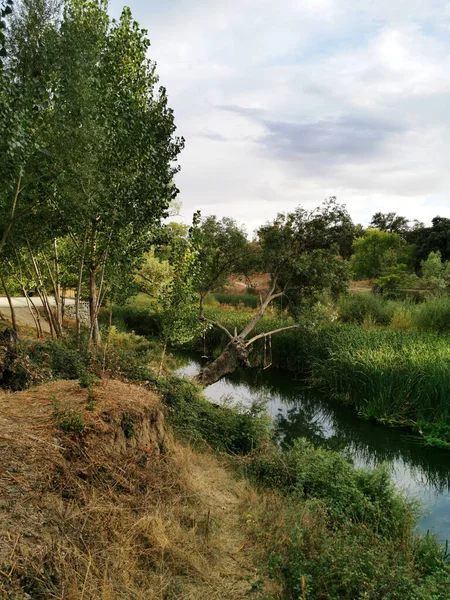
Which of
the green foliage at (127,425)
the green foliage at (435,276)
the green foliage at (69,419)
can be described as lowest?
the green foliage at (127,425)

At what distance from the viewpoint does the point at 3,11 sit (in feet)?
14.4

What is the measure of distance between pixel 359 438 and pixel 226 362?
460 centimetres

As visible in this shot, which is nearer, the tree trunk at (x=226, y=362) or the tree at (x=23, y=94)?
the tree at (x=23, y=94)

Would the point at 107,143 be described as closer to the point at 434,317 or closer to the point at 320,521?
the point at 320,521

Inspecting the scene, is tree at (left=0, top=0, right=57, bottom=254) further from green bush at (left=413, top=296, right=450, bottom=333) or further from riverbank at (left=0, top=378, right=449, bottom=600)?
green bush at (left=413, top=296, right=450, bottom=333)

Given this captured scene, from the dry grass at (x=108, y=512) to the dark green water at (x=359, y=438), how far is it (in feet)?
11.5

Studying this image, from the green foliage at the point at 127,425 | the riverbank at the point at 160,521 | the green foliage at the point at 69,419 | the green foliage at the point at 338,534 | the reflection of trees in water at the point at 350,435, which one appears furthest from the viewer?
the reflection of trees in water at the point at 350,435

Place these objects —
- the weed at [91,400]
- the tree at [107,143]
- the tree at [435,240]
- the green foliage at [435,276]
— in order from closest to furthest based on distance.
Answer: the weed at [91,400]
the tree at [107,143]
the green foliage at [435,276]
the tree at [435,240]

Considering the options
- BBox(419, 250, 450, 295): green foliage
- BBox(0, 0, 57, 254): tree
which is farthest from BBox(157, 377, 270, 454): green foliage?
BBox(419, 250, 450, 295): green foliage

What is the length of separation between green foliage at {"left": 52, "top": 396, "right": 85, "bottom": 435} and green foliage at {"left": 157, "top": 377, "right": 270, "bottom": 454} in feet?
9.39

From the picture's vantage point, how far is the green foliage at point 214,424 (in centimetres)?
714

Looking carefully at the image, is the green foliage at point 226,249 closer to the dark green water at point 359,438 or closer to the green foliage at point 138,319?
the dark green water at point 359,438

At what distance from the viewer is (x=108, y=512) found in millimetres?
3623

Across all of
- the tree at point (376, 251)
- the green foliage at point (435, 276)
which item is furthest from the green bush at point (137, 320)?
the tree at point (376, 251)
